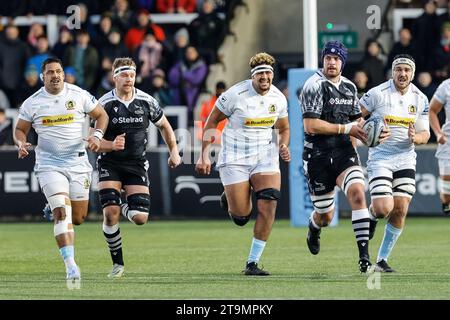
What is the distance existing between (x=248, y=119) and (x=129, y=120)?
138 centimetres

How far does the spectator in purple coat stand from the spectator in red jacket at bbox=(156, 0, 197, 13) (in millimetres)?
1747

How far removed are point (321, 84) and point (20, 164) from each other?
11018mm

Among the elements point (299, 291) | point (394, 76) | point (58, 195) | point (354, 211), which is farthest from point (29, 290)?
point (394, 76)

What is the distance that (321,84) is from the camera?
15.8m

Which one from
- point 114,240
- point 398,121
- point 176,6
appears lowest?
point 114,240

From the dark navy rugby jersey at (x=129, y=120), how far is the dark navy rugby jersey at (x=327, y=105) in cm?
Result: 181

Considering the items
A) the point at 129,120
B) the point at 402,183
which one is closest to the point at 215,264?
the point at 129,120

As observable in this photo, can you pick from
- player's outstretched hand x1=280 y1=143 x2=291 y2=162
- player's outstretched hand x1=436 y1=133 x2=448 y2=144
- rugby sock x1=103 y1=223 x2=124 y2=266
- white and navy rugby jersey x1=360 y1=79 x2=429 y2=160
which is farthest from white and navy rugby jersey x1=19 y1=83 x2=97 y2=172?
player's outstretched hand x1=436 y1=133 x2=448 y2=144

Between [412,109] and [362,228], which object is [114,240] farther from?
[412,109]

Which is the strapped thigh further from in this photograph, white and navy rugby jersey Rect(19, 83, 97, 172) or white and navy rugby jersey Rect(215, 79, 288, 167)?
white and navy rugby jersey Rect(19, 83, 97, 172)

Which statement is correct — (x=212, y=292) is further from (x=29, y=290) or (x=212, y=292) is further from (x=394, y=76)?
(x=394, y=76)

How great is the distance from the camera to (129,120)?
624 inches

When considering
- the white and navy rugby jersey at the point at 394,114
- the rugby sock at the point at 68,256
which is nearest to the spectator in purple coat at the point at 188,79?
the white and navy rugby jersey at the point at 394,114

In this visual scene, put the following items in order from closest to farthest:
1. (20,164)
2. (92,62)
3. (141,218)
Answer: (141,218) → (20,164) → (92,62)
